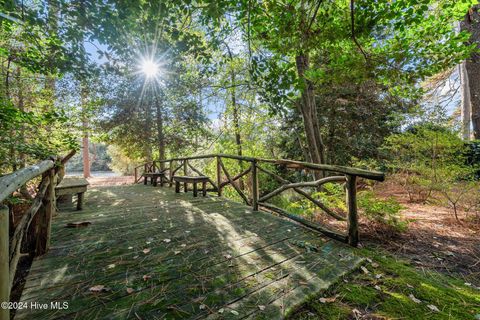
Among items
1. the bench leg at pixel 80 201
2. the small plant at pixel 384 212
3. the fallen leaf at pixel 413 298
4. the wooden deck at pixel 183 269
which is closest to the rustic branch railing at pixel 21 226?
the wooden deck at pixel 183 269

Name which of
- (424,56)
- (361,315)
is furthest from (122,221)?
(424,56)

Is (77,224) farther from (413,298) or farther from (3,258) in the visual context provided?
(413,298)

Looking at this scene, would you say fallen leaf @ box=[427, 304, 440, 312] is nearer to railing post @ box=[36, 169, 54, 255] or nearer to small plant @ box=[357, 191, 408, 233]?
small plant @ box=[357, 191, 408, 233]

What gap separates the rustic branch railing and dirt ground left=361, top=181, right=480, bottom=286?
3.46 meters

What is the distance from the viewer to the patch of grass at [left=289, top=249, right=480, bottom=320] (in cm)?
156

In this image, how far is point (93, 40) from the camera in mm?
3119

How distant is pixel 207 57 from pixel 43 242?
3.10 metres

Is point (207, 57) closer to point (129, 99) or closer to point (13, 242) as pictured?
point (13, 242)

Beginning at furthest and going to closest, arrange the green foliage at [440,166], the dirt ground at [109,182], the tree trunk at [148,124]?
1. the dirt ground at [109,182]
2. the tree trunk at [148,124]
3. the green foliage at [440,166]

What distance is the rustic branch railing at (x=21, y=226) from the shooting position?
106cm

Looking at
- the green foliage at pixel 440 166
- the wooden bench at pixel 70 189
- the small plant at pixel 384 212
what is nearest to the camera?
the small plant at pixel 384 212

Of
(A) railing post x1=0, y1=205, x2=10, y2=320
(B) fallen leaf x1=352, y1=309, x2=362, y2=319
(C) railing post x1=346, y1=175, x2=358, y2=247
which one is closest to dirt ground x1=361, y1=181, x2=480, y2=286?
(C) railing post x1=346, y1=175, x2=358, y2=247

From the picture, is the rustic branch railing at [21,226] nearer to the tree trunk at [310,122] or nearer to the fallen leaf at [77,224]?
the fallen leaf at [77,224]

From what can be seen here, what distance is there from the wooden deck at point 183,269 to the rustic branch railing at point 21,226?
236 mm
